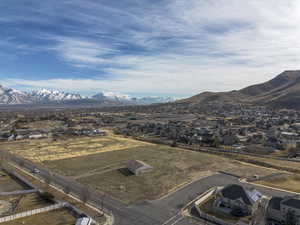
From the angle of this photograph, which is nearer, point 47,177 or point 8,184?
point 8,184

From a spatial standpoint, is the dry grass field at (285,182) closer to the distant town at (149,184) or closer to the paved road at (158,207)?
the distant town at (149,184)

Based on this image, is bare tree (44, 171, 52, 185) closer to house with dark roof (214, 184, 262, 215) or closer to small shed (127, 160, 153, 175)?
small shed (127, 160, 153, 175)

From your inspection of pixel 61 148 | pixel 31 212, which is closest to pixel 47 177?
pixel 31 212

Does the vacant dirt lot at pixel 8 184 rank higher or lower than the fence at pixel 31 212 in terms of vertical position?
lower

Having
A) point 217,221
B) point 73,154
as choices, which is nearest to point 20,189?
point 73,154

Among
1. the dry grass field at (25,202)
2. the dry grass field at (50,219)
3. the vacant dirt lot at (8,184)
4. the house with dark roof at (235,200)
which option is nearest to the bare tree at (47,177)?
the vacant dirt lot at (8,184)

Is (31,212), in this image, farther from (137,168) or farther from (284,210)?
(284,210)

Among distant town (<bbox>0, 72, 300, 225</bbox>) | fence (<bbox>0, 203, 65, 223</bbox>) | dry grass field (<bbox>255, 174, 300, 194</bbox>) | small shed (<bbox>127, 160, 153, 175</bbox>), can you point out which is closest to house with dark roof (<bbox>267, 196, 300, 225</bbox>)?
distant town (<bbox>0, 72, 300, 225</bbox>)
